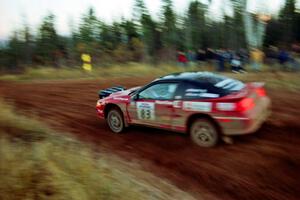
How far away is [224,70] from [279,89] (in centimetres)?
697

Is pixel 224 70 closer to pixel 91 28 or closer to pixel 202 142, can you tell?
pixel 202 142

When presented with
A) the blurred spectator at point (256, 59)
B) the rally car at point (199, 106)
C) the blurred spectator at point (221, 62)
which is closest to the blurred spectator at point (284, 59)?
the blurred spectator at point (256, 59)

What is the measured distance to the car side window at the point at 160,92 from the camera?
827cm

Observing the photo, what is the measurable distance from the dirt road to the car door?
0.45 metres

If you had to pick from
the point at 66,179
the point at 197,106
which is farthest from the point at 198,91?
the point at 66,179

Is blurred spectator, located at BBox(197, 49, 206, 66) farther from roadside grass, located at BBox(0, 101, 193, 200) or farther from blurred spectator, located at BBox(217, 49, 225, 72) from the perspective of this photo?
roadside grass, located at BBox(0, 101, 193, 200)

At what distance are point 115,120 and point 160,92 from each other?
62.9 inches

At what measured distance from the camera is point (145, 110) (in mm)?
8688

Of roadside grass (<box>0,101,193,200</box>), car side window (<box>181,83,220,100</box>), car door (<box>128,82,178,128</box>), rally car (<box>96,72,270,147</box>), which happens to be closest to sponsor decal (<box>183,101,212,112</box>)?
rally car (<box>96,72,270,147</box>)

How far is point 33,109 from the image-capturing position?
1284cm

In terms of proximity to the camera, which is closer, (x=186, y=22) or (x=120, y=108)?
(x=120, y=108)

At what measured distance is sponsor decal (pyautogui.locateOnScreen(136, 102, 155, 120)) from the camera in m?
8.55

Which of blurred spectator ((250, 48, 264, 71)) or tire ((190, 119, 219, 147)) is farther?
blurred spectator ((250, 48, 264, 71))

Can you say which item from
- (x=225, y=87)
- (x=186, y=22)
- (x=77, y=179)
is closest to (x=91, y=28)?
(x=186, y=22)
